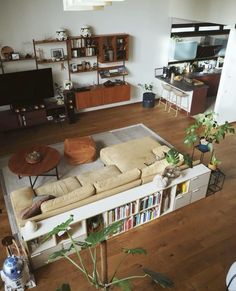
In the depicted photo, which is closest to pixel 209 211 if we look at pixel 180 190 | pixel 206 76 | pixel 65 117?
pixel 180 190

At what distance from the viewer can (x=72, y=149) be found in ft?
18.8

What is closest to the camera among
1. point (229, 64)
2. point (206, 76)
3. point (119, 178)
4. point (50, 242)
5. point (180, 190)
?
point (50, 242)

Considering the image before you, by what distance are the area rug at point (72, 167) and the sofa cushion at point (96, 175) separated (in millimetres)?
746

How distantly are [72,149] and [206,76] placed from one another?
5.08m

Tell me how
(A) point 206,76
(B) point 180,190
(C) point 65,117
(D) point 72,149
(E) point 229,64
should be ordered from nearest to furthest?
(B) point 180,190
(D) point 72,149
(E) point 229,64
(C) point 65,117
(A) point 206,76

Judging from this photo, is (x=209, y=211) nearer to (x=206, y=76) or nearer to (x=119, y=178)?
(x=119, y=178)

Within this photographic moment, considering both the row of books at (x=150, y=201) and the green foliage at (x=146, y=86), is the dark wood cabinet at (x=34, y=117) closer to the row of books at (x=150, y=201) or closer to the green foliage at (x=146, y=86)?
the green foliage at (x=146, y=86)

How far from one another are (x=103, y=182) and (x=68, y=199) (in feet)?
1.91

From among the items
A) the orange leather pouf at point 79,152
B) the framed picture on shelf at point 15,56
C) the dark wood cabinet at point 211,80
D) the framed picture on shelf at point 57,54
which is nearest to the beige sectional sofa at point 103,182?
the orange leather pouf at point 79,152

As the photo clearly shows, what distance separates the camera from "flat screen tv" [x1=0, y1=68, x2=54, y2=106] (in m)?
6.48

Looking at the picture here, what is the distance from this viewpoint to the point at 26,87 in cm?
670

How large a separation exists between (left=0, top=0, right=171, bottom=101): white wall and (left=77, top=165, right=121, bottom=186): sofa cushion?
3.58m

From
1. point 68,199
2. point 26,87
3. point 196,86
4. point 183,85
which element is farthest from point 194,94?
point 68,199

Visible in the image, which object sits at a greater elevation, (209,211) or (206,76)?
(206,76)
